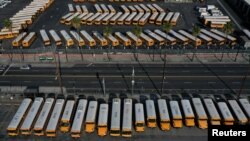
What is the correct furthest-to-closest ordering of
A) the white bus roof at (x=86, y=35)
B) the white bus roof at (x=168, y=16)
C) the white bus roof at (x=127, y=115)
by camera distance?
the white bus roof at (x=168, y=16)
the white bus roof at (x=86, y=35)
the white bus roof at (x=127, y=115)

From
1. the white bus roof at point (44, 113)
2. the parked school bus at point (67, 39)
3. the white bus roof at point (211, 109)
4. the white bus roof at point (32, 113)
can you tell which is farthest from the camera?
the parked school bus at point (67, 39)

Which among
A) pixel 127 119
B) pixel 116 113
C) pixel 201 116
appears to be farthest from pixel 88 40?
pixel 201 116

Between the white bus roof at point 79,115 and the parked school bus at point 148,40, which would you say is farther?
the parked school bus at point 148,40

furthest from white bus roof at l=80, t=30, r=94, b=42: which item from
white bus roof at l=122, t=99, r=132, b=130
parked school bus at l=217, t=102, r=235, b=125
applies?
parked school bus at l=217, t=102, r=235, b=125

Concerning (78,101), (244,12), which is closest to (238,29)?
(244,12)

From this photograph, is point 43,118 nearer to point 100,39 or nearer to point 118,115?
point 118,115

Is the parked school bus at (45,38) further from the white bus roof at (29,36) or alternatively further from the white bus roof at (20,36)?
the white bus roof at (20,36)

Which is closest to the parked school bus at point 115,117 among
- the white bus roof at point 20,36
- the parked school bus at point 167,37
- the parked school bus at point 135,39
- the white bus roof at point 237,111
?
the white bus roof at point 237,111
